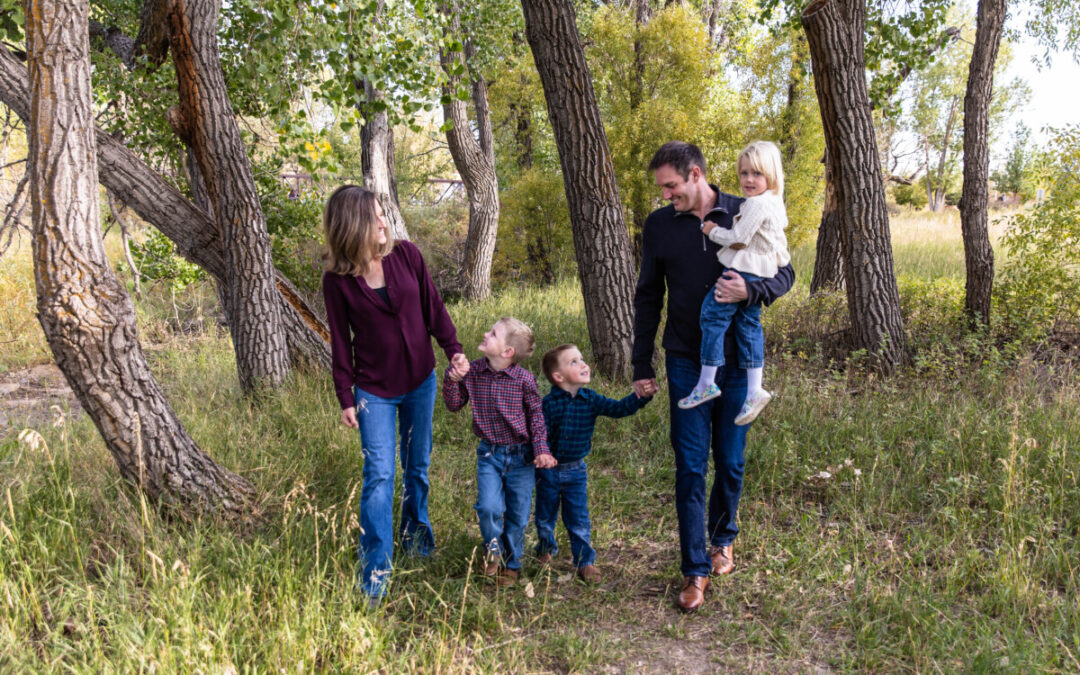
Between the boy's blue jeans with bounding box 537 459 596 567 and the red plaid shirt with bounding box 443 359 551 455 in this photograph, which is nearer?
the red plaid shirt with bounding box 443 359 551 455

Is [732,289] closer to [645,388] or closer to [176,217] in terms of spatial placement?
[645,388]

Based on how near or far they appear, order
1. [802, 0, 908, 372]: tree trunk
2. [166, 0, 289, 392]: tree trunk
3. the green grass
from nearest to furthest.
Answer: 1. the green grass
2. [166, 0, 289, 392]: tree trunk
3. [802, 0, 908, 372]: tree trunk

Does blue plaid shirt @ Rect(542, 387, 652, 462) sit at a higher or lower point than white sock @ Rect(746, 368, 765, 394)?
lower

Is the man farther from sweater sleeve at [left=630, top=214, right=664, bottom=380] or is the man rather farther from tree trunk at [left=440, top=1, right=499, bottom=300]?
tree trunk at [left=440, top=1, right=499, bottom=300]

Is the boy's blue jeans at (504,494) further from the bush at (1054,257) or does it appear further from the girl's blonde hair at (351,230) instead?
the bush at (1054,257)

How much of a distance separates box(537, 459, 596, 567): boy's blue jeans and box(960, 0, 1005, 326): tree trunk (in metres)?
5.19

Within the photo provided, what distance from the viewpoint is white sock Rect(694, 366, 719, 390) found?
11.1 ft

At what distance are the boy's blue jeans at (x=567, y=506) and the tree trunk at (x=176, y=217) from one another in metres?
3.83

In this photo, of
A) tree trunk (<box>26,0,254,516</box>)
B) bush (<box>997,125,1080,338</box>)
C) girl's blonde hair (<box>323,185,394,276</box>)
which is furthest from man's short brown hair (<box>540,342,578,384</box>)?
bush (<box>997,125,1080,338</box>)

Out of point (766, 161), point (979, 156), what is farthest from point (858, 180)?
point (766, 161)

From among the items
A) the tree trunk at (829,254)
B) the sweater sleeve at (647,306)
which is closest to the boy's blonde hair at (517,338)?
the sweater sleeve at (647,306)

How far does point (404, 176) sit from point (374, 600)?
851 inches

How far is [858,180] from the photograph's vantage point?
6473 millimetres

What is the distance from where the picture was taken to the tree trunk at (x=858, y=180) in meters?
6.38
